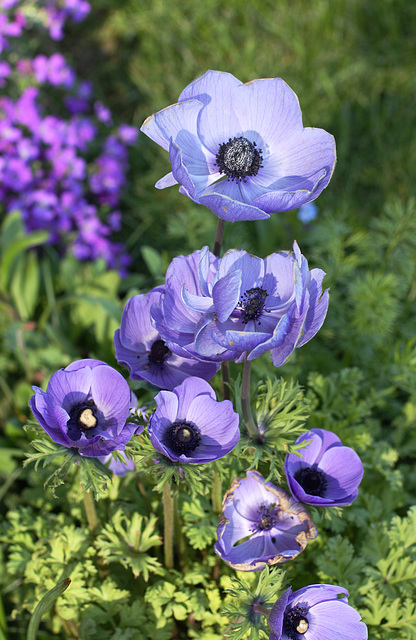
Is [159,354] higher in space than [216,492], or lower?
higher

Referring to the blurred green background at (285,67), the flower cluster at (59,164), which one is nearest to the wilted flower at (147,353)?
the flower cluster at (59,164)

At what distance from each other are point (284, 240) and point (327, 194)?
50cm

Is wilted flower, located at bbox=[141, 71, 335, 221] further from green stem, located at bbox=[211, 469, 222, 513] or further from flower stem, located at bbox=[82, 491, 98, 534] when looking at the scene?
flower stem, located at bbox=[82, 491, 98, 534]

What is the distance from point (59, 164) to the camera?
2.76 metres

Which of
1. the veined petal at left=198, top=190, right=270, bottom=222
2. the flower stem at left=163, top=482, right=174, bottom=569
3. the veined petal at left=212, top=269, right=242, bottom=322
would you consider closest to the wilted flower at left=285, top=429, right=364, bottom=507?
the flower stem at left=163, top=482, right=174, bottom=569

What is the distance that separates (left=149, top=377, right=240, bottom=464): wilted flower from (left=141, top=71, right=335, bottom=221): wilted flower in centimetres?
37

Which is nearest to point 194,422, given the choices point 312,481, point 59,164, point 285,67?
point 312,481

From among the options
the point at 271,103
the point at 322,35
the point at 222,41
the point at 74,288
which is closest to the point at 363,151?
the point at 322,35

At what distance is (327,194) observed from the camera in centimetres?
308

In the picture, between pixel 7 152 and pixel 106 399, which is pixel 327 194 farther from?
pixel 106 399

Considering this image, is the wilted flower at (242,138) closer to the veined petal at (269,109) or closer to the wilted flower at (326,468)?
the veined petal at (269,109)

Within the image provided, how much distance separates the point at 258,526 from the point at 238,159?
0.79 meters

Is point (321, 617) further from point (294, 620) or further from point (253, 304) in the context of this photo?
point (253, 304)

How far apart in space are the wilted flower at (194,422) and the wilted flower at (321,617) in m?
0.32
